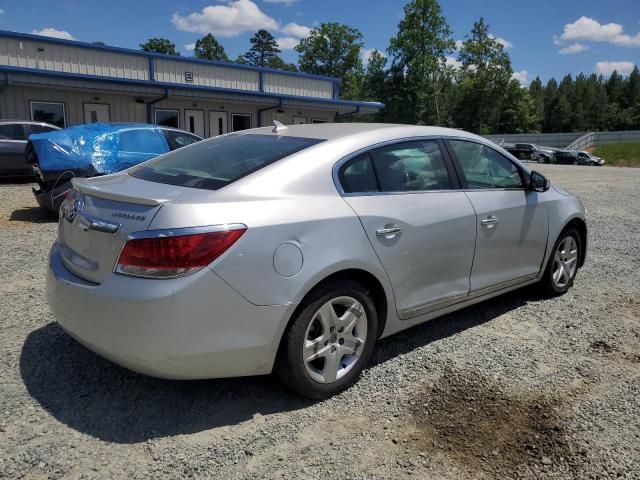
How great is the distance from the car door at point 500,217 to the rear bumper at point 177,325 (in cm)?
186

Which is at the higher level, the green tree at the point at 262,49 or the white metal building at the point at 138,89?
the green tree at the point at 262,49

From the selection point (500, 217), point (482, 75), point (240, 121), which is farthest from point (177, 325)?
point (482, 75)

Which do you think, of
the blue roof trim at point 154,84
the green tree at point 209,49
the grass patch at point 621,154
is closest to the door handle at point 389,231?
the blue roof trim at point 154,84

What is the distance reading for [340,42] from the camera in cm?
7631

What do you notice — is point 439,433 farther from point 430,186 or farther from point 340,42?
point 340,42

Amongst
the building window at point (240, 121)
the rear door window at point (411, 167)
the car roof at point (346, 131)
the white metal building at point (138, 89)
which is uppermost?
the white metal building at point (138, 89)

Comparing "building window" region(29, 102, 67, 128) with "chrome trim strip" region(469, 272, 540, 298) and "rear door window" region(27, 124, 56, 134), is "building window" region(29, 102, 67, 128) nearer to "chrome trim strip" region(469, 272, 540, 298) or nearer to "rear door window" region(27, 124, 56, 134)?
"rear door window" region(27, 124, 56, 134)

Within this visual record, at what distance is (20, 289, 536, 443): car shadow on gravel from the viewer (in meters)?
2.74

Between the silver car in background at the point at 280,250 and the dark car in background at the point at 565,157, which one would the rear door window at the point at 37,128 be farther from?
the dark car in background at the point at 565,157

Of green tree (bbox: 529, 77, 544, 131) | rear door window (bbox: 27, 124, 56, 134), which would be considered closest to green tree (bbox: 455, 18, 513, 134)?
green tree (bbox: 529, 77, 544, 131)

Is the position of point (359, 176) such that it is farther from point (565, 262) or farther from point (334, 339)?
point (565, 262)

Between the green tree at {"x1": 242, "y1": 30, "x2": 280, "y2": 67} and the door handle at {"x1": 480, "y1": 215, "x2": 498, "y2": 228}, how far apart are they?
10439 cm

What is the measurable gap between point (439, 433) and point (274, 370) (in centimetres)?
94

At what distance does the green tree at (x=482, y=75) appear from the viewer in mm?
68688
